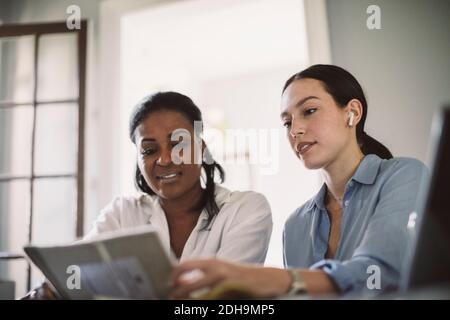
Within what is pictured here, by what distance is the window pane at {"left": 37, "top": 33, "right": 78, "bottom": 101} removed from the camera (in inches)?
86.8

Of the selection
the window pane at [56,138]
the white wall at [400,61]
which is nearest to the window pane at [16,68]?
the window pane at [56,138]

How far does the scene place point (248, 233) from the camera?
1073 mm

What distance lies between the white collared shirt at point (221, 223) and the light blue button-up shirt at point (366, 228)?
4.0 inches

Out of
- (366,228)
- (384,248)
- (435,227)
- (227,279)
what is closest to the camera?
(435,227)

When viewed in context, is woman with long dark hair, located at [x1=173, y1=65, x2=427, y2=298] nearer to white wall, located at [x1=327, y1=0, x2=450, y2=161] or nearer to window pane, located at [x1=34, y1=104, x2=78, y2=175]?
white wall, located at [x1=327, y1=0, x2=450, y2=161]

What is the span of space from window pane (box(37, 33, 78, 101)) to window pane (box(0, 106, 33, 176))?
0.48 ft

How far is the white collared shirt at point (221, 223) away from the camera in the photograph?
106cm

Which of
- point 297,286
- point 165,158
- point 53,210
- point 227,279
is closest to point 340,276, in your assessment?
point 297,286

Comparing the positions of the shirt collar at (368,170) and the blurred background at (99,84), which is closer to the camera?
the shirt collar at (368,170)

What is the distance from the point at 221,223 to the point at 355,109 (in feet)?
1.51

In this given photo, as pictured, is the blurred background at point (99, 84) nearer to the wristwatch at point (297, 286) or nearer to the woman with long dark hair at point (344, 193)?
the woman with long dark hair at point (344, 193)

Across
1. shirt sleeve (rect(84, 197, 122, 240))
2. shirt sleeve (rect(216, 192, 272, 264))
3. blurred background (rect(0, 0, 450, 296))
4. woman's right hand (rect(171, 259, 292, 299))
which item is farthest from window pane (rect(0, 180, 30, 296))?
woman's right hand (rect(171, 259, 292, 299))

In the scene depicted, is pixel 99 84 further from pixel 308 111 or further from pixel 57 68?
pixel 308 111

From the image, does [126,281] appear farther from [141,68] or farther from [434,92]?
[141,68]
